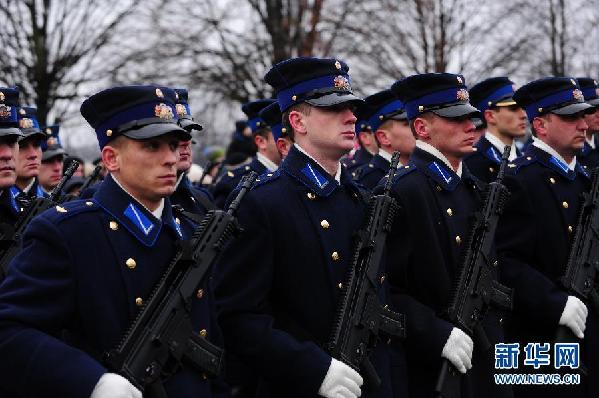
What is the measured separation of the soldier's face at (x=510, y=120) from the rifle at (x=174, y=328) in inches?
201

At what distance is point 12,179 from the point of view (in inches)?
217

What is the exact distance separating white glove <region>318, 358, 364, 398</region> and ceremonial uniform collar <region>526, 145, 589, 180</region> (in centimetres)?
289

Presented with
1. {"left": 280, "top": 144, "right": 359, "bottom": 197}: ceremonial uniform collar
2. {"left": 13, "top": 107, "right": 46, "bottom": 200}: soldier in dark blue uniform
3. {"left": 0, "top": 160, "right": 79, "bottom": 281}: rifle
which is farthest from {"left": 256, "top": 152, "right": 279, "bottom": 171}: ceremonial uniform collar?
{"left": 280, "top": 144, "right": 359, "bottom": 197}: ceremonial uniform collar

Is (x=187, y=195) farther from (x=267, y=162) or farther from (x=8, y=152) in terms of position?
(x=267, y=162)

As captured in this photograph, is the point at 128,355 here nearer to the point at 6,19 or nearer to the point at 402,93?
the point at 402,93

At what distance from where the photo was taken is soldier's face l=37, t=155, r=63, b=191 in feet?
30.8

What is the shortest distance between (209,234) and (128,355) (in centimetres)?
64

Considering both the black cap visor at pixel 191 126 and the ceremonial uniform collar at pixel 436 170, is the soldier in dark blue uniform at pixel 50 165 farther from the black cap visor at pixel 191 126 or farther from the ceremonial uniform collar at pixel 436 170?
the ceremonial uniform collar at pixel 436 170

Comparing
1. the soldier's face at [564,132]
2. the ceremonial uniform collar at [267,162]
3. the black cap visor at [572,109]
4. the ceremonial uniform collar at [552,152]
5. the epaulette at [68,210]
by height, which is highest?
the ceremonial uniform collar at [267,162]

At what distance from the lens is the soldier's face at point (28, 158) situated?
23.3 feet

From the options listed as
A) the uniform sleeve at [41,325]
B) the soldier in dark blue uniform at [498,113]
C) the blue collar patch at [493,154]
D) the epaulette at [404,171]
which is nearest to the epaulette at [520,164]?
the epaulette at [404,171]

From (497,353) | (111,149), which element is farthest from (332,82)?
(497,353)

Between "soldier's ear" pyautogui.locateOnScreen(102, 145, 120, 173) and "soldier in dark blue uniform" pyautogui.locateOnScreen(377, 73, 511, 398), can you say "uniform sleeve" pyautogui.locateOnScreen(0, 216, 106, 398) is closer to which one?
"soldier's ear" pyautogui.locateOnScreen(102, 145, 120, 173)

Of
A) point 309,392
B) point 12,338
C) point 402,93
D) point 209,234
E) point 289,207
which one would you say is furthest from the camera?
point 402,93
